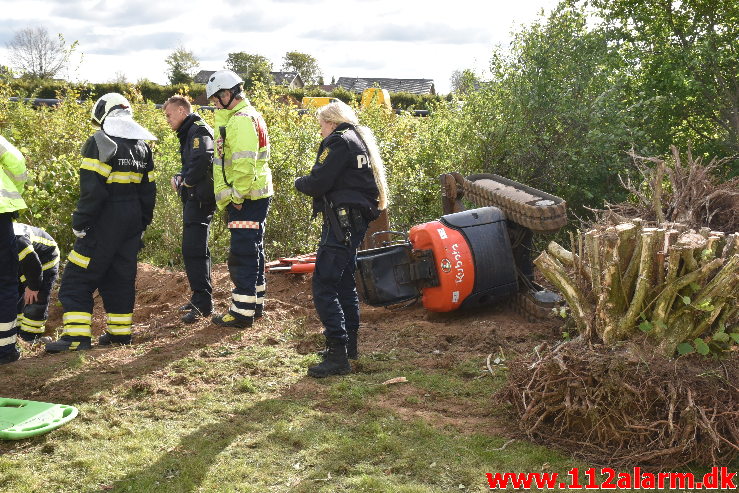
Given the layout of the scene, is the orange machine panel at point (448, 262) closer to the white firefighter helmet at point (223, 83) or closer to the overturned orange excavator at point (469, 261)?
the overturned orange excavator at point (469, 261)

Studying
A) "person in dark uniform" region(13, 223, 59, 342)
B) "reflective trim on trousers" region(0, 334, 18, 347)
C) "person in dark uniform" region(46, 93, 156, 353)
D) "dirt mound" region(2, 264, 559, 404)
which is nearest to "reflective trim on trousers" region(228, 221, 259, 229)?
"person in dark uniform" region(46, 93, 156, 353)

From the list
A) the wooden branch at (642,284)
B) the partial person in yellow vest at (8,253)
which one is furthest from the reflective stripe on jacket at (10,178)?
the wooden branch at (642,284)

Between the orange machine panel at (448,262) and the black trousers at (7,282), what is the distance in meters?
3.33

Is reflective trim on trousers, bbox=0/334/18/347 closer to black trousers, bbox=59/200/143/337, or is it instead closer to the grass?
black trousers, bbox=59/200/143/337

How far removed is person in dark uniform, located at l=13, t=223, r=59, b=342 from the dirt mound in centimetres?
28

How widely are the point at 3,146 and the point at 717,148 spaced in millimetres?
8705

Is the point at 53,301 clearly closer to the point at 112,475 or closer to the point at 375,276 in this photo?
the point at 375,276

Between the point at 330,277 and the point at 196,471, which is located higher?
the point at 330,277

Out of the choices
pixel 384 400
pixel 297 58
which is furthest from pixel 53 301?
pixel 297 58

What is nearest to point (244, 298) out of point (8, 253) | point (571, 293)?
point (8, 253)

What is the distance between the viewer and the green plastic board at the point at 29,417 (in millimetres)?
4492

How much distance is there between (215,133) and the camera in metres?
6.81

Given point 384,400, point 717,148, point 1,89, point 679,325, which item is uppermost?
point 1,89

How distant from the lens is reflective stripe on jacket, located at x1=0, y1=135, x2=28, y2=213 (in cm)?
584
